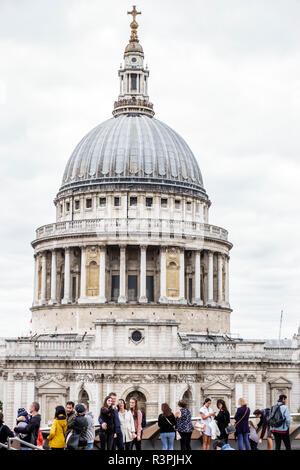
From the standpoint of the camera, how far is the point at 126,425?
986 inches

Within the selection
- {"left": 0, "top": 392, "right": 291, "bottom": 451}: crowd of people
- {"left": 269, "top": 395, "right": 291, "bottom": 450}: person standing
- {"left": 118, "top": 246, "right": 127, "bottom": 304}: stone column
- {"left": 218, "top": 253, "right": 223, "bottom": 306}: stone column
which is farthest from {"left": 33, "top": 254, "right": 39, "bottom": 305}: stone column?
{"left": 269, "top": 395, "right": 291, "bottom": 450}: person standing

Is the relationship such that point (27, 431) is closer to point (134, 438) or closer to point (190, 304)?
point (134, 438)

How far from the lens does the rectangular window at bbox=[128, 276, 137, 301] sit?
7996 centimetres

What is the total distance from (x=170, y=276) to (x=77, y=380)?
1608 cm

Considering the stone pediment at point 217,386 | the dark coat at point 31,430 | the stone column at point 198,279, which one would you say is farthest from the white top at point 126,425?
the stone column at point 198,279

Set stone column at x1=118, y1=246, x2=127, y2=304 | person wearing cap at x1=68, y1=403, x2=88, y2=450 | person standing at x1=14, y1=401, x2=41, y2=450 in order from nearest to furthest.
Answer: person wearing cap at x1=68, y1=403, x2=88, y2=450 < person standing at x1=14, y1=401, x2=41, y2=450 < stone column at x1=118, y1=246, x2=127, y2=304

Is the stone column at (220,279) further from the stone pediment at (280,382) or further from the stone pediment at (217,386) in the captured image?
the stone pediment at (217,386)

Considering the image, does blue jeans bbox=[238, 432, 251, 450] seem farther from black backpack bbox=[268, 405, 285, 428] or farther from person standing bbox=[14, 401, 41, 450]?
person standing bbox=[14, 401, 41, 450]

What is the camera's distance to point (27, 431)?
2206 cm

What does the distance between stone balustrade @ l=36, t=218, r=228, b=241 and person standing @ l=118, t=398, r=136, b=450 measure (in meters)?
54.4

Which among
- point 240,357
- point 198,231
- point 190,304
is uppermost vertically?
point 198,231

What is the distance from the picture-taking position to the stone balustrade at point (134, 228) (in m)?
79.6

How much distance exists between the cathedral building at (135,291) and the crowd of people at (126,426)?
134 feet
